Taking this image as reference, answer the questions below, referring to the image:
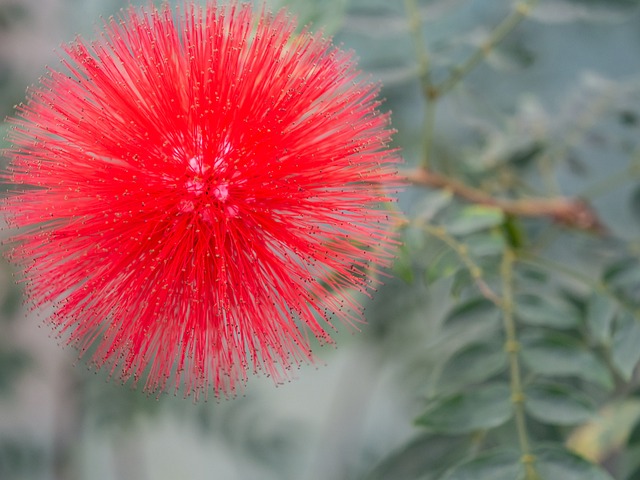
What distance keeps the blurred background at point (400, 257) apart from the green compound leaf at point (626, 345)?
212 millimetres

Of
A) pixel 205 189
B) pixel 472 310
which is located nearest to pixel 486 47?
pixel 472 310

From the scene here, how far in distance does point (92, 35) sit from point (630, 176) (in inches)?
39.0

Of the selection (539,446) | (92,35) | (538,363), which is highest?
(92,35)

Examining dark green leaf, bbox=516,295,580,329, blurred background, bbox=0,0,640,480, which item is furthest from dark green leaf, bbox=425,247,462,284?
dark green leaf, bbox=516,295,580,329

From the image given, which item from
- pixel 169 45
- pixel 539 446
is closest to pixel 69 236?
pixel 169 45

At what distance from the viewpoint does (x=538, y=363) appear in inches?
32.8

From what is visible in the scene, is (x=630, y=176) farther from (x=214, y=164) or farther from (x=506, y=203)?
(x=214, y=164)

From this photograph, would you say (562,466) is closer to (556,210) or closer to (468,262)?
(468,262)

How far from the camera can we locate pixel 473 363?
0.86 m

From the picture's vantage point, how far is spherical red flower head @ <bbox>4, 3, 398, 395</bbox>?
2.27 feet

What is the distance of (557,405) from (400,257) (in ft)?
0.86

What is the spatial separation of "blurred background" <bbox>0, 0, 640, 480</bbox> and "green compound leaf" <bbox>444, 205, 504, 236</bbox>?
52mm

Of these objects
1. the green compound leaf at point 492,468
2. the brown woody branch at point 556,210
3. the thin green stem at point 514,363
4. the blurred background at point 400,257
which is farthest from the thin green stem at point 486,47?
the green compound leaf at point 492,468

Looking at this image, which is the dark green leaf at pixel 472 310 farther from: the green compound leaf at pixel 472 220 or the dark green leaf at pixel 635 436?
the dark green leaf at pixel 635 436
